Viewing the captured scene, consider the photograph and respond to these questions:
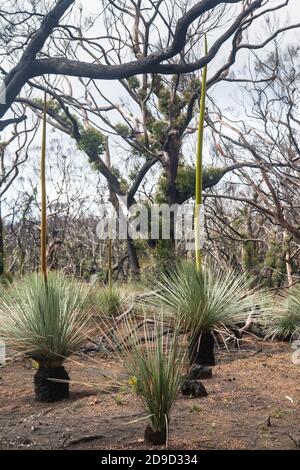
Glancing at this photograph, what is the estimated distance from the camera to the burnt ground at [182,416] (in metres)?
3.87

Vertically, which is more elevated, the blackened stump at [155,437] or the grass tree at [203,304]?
the grass tree at [203,304]

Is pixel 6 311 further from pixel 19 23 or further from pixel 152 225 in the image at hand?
pixel 152 225

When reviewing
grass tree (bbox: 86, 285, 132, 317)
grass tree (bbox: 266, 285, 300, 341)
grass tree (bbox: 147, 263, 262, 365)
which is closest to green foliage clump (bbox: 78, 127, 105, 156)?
grass tree (bbox: 86, 285, 132, 317)

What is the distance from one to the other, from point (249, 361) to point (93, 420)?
3.14 meters

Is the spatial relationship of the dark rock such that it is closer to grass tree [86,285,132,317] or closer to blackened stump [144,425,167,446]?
blackened stump [144,425,167,446]

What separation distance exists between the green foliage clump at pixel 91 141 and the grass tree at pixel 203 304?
369 inches

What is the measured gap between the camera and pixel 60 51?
15.2 metres

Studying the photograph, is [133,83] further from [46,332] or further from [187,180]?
[46,332]

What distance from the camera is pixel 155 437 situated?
3697mm

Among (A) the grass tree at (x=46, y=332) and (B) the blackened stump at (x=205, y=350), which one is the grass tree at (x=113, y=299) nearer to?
(B) the blackened stump at (x=205, y=350)

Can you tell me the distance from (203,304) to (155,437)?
8.86 feet

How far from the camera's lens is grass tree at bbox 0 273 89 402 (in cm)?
536

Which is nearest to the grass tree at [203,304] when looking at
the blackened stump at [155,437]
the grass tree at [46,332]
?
the grass tree at [46,332]

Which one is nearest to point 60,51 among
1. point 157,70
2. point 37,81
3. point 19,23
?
point 37,81
